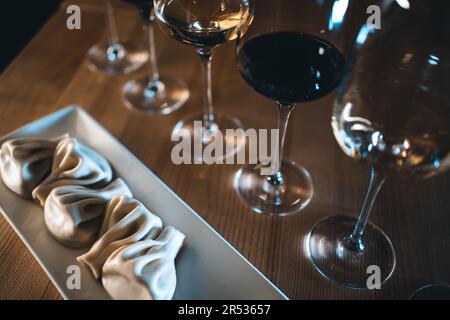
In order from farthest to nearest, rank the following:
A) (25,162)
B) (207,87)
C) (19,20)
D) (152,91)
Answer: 1. (19,20)
2. (152,91)
3. (207,87)
4. (25,162)

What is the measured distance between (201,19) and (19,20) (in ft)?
2.98

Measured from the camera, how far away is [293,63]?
1.48ft

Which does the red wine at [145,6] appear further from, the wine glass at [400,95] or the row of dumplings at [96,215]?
the wine glass at [400,95]

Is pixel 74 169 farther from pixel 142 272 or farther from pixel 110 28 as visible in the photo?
pixel 110 28

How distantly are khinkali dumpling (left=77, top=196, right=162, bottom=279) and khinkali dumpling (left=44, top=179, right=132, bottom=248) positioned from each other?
0.01 meters

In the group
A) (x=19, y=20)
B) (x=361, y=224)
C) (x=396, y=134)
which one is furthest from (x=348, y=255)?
(x=19, y=20)

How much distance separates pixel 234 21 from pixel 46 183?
0.29 m

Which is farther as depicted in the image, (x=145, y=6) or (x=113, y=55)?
(x=113, y=55)

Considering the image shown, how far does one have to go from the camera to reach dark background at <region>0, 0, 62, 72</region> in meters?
1.19

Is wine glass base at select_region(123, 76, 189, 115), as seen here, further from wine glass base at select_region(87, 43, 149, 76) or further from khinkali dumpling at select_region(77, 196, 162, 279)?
khinkali dumpling at select_region(77, 196, 162, 279)

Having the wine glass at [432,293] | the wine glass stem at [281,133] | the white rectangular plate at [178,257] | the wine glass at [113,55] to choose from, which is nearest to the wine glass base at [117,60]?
the wine glass at [113,55]

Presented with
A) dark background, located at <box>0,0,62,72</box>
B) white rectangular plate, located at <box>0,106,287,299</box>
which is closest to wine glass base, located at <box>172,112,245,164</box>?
white rectangular plate, located at <box>0,106,287,299</box>

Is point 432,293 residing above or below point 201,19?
below
